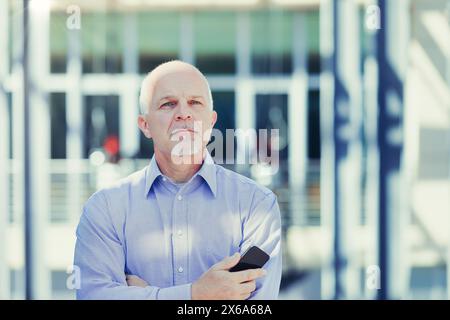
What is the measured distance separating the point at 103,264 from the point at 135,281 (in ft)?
0.36

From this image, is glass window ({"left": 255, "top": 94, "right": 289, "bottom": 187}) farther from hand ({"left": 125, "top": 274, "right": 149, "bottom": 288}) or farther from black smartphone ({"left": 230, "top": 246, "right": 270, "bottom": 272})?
hand ({"left": 125, "top": 274, "right": 149, "bottom": 288})

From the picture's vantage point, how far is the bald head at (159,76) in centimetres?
223

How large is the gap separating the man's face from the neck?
0.7 inches

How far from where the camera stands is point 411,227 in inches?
111

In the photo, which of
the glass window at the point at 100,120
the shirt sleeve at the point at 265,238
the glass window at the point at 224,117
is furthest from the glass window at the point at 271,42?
the shirt sleeve at the point at 265,238

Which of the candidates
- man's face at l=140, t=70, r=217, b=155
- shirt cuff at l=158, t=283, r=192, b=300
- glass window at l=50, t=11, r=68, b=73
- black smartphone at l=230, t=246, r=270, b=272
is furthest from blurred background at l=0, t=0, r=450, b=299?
shirt cuff at l=158, t=283, r=192, b=300

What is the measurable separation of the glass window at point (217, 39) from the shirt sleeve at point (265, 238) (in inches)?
21.1

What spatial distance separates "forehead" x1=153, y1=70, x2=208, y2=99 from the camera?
2162mm

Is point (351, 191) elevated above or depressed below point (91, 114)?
below

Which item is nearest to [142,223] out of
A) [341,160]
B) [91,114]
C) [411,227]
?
[91,114]

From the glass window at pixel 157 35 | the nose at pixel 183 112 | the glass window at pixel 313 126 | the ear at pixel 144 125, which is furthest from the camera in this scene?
the glass window at pixel 313 126

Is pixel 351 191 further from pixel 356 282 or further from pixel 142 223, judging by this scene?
pixel 142 223

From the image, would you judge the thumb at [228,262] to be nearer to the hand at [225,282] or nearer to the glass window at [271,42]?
the hand at [225,282]
